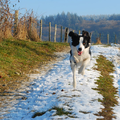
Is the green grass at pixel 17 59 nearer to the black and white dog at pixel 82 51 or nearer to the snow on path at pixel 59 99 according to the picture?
the snow on path at pixel 59 99

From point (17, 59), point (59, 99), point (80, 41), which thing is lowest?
point (59, 99)

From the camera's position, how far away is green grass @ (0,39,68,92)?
6.36 metres

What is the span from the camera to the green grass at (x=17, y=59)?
636 centimetres

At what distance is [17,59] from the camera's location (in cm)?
852

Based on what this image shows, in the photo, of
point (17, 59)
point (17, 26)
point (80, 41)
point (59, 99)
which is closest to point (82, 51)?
point (80, 41)

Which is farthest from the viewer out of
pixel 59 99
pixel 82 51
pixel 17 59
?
pixel 17 59

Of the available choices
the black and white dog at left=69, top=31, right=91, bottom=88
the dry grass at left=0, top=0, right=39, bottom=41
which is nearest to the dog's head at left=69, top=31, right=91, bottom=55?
the black and white dog at left=69, top=31, right=91, bottom=88

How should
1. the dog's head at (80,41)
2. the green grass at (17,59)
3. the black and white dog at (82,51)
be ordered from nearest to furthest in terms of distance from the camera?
the dog's head at (80,41)
the black and white dog at (82,51)
the green grass at (17,59)

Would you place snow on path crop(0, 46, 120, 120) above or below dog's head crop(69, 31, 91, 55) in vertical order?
below

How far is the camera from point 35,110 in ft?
13.1

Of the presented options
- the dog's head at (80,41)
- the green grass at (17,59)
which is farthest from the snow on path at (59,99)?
the dog's head at (80,41)

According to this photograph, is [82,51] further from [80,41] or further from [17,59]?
[17,59]

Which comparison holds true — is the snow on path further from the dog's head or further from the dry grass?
the dry grass

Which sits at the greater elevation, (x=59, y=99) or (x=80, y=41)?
(x=80, y=41)
